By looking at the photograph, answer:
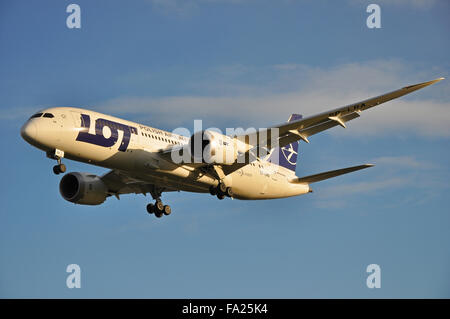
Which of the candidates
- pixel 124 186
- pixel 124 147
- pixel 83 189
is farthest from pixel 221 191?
pixel 83 189

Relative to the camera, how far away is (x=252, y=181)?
47250 mm

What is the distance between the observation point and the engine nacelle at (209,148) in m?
42.2

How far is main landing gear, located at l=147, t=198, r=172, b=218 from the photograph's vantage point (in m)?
48.7

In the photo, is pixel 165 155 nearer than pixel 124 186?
Yes

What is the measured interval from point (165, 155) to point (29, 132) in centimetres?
806

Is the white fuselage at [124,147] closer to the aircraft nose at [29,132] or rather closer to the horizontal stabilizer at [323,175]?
the aircraft nose at [29,132]

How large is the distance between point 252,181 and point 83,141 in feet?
41.4

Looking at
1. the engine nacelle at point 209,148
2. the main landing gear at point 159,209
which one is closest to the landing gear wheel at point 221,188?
the engine nacelle at point 209,148

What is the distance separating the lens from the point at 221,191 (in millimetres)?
45031

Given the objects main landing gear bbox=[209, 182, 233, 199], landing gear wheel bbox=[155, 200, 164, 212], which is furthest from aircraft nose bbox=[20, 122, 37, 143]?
landing gear wheel bbox=[155, 200, 164, 212]

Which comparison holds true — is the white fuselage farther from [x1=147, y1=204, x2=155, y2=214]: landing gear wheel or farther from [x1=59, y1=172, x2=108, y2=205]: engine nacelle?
[x1=59, y1=172, x2=108, y2=205]: engine nacelle

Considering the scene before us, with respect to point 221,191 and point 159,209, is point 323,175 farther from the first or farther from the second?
point 159,209
